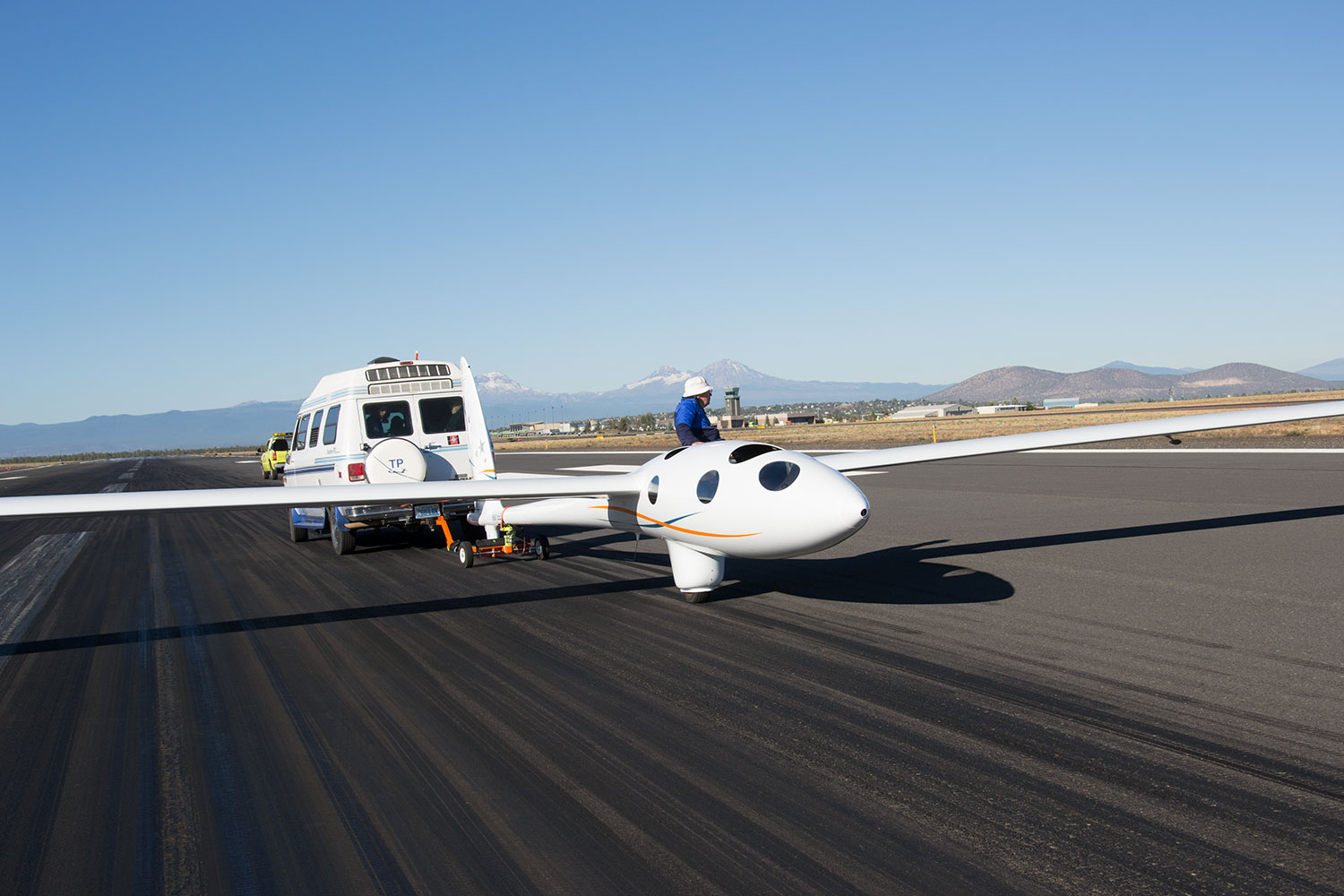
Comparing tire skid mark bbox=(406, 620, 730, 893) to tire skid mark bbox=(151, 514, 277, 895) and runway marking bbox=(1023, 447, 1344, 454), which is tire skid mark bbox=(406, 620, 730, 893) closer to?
tire skid mark bbox=(151, 514, 277, 895)

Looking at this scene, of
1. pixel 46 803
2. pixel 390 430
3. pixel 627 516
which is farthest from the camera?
pixel 390 430

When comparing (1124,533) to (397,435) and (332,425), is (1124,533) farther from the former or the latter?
(332,425)

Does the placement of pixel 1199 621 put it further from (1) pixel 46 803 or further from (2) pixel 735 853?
(1) pixel 46 803

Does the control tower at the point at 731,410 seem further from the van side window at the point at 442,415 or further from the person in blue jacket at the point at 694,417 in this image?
the person in blue jacket at the point at 694,417

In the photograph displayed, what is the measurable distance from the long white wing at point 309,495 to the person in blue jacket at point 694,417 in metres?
0.92

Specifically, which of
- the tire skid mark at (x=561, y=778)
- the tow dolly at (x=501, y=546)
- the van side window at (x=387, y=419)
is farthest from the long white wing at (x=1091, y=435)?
the van side window at (x=387, y=419)

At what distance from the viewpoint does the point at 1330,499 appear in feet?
48.6

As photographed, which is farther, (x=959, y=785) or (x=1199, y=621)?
(x=1199, y=621)

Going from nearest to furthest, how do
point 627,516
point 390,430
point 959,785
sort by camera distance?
point 959,785, point 627,516, point 390,430

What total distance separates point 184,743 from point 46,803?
0.96 metres

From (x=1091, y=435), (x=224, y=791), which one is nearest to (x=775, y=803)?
(x=224, y=791)

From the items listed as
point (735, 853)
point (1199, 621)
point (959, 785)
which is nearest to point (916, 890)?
point (735, 853)

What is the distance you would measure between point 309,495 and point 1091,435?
8.89 meters

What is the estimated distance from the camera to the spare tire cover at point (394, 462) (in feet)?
43.8
